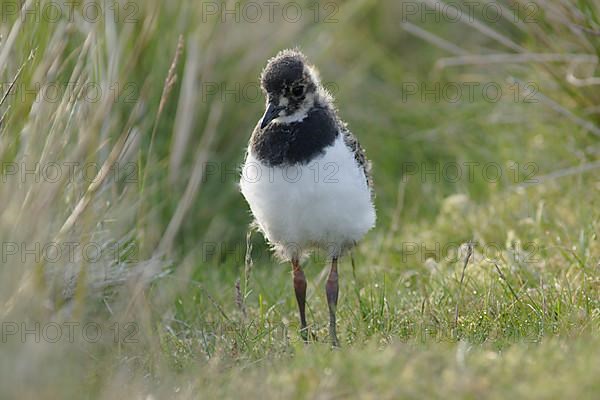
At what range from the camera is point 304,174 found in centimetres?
432

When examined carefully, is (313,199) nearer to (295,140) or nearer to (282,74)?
(295,140)

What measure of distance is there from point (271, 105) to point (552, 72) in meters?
2.77

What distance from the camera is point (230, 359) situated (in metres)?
4.09

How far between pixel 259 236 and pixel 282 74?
2.81 m

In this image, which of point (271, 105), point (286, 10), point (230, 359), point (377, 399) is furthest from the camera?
point (286, 10)

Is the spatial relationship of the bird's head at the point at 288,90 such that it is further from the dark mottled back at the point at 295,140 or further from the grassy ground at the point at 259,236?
the grassy ground at the point at 259,236

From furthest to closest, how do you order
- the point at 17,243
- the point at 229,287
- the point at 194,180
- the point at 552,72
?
1. the point at 552,72
2. the point at 229,287
3. the point at 194,180
4. the point at 17,243

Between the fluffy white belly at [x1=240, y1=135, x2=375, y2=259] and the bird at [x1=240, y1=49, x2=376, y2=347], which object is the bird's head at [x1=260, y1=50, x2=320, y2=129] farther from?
the fluffy white belly at [x1=240, y1=135, x2=375, y2=259]

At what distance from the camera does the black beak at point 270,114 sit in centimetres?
446

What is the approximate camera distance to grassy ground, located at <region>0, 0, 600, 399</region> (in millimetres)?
3445

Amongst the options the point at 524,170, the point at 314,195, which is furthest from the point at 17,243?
the point at 524,170

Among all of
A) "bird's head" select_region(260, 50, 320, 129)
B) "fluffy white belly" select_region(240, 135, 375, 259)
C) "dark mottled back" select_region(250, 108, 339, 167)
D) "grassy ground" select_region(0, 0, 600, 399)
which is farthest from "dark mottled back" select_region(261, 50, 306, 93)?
"grassy ground" select_region(0, 0, 600, 399)

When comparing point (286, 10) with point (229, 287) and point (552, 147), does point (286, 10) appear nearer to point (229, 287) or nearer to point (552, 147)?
point (552, 147)

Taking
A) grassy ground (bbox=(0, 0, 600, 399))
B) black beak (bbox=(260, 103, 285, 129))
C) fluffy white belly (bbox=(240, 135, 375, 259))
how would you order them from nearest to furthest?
grassy ground (bbox=(0, 0, 600, 399)) → fluffy white belly (bbox=(240, 135, 375, 259)) → black beak (bbox=(260, 103, 285, 129))
